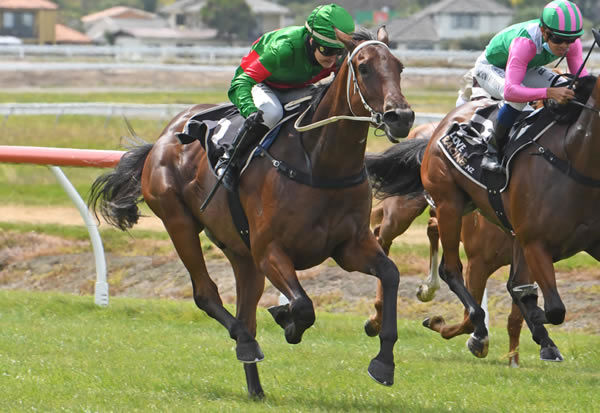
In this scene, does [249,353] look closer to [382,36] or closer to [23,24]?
[382,36]

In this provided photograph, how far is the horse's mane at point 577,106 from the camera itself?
5879 mm

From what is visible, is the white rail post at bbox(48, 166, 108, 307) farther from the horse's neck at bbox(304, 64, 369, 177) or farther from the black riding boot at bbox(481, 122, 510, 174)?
the horse's neck at bbox(304, 64, 369, 177)

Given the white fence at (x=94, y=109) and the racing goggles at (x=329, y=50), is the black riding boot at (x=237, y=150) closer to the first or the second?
the racing goggles at (x=329, y=50)

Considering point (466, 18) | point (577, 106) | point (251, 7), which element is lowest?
point (251, 7)

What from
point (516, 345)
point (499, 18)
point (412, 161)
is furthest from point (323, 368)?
point (499, 18)

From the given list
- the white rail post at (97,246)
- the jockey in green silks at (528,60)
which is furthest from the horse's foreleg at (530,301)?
the white rail post at (97,246)

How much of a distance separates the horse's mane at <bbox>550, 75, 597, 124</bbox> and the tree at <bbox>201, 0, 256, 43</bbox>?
222 feet

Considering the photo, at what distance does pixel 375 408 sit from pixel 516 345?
2.29m

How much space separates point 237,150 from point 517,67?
1686 mm

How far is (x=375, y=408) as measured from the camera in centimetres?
521

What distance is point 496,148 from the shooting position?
258 inches

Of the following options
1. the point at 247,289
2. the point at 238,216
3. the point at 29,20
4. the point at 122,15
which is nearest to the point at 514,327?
the point at 247,289

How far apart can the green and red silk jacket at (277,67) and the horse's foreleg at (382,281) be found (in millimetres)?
911

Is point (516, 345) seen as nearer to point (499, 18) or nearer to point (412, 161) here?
point (412, 161)
